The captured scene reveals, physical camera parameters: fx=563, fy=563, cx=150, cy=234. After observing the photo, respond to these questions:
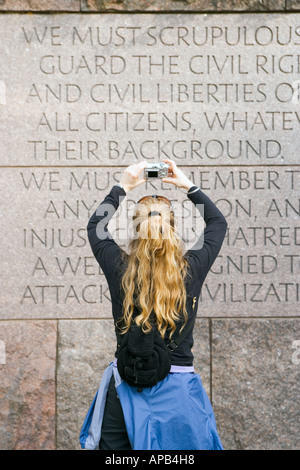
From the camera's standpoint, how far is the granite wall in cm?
513

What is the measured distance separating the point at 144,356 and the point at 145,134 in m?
2.90

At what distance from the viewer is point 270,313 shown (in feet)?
16.8

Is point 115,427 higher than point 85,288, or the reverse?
point 85,288

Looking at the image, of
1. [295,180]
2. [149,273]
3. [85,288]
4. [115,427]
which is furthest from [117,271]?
[295,180]

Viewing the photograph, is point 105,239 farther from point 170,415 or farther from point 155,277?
point 170,415

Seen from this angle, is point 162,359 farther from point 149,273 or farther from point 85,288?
point 85,288

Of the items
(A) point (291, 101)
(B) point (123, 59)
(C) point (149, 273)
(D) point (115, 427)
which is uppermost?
(B) point (123, 59)

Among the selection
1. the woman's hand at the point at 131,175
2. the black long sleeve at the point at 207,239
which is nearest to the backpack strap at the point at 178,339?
the black long sleeve at the point at 207,239

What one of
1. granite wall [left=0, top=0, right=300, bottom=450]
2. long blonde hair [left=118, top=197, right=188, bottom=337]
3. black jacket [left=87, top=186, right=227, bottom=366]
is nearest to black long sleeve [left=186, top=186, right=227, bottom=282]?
black jacket [left=87, top=186, right=227, bottom=366]

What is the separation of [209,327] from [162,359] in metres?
2.39

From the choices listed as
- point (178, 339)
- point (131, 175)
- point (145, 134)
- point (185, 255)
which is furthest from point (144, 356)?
point (145, 134)

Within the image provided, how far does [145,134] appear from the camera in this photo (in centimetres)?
519

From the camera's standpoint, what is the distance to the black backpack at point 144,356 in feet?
8.90

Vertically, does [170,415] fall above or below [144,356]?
below
